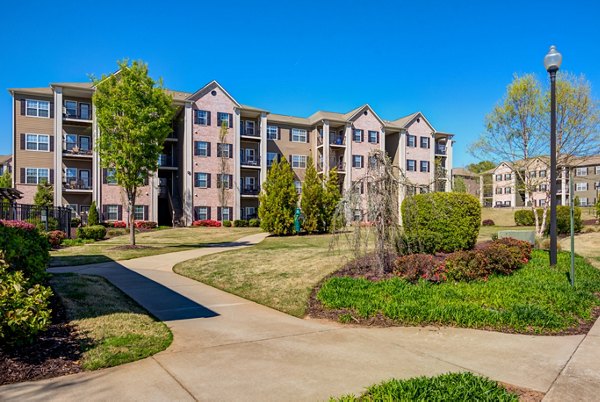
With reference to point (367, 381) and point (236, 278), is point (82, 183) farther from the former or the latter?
point (367, 381)

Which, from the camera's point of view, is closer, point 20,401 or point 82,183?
point 20,401

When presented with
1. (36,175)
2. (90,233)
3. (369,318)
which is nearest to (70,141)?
(36,175)

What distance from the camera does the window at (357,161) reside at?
4531cm

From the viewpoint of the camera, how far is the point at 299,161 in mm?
44156

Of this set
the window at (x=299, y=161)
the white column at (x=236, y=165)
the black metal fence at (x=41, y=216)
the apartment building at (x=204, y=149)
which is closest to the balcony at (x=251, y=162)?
the apartment building at (x=204, y=149)

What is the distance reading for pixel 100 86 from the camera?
19.4m

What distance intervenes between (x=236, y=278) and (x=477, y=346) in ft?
22.3

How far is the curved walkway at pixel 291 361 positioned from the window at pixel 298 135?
3804 centimetres

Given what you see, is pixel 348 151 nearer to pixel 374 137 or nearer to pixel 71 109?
pixel 374 137

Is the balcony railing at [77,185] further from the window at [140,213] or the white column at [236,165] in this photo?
the white column at [236,165]

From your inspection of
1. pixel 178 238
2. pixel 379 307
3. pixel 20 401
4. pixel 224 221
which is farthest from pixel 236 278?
pixel 224 221

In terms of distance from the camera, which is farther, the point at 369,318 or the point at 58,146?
the point at 58,146

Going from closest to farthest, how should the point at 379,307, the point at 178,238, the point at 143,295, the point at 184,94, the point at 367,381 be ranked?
the point at 367,381 → the point at 379,307 → the point at 143,295 → the point at 178,238 → the point at 184,94

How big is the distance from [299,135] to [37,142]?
2504cm
